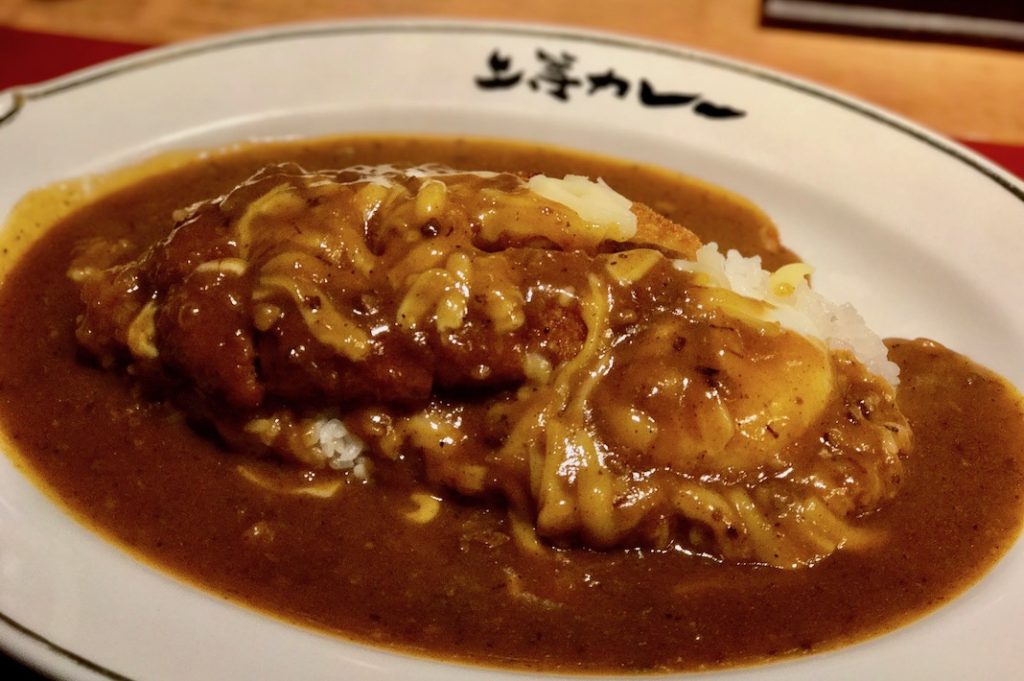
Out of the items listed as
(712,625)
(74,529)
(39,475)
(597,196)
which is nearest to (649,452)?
(712,625)

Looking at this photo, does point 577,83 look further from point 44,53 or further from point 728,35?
point 44,53

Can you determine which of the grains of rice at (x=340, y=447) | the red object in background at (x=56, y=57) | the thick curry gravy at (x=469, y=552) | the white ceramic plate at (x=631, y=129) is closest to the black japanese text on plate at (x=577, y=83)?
the white ceramic plate at (x=631, y=129)

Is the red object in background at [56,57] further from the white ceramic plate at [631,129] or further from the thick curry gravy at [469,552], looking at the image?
the thick curry gravy at [469,552]

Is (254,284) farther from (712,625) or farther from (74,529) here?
(712,625)

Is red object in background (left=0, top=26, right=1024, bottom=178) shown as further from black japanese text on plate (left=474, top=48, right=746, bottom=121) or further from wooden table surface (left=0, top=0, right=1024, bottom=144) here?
black japanese text on plate (left=474, top=48, right=746, bottom=121)

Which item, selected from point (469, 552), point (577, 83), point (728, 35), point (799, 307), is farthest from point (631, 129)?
point (469, 552)

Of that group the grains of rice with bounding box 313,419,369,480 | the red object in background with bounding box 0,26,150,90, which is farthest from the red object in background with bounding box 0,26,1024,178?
the grains of rice with bounding box 313,419,369,480

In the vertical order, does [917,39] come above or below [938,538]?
above
